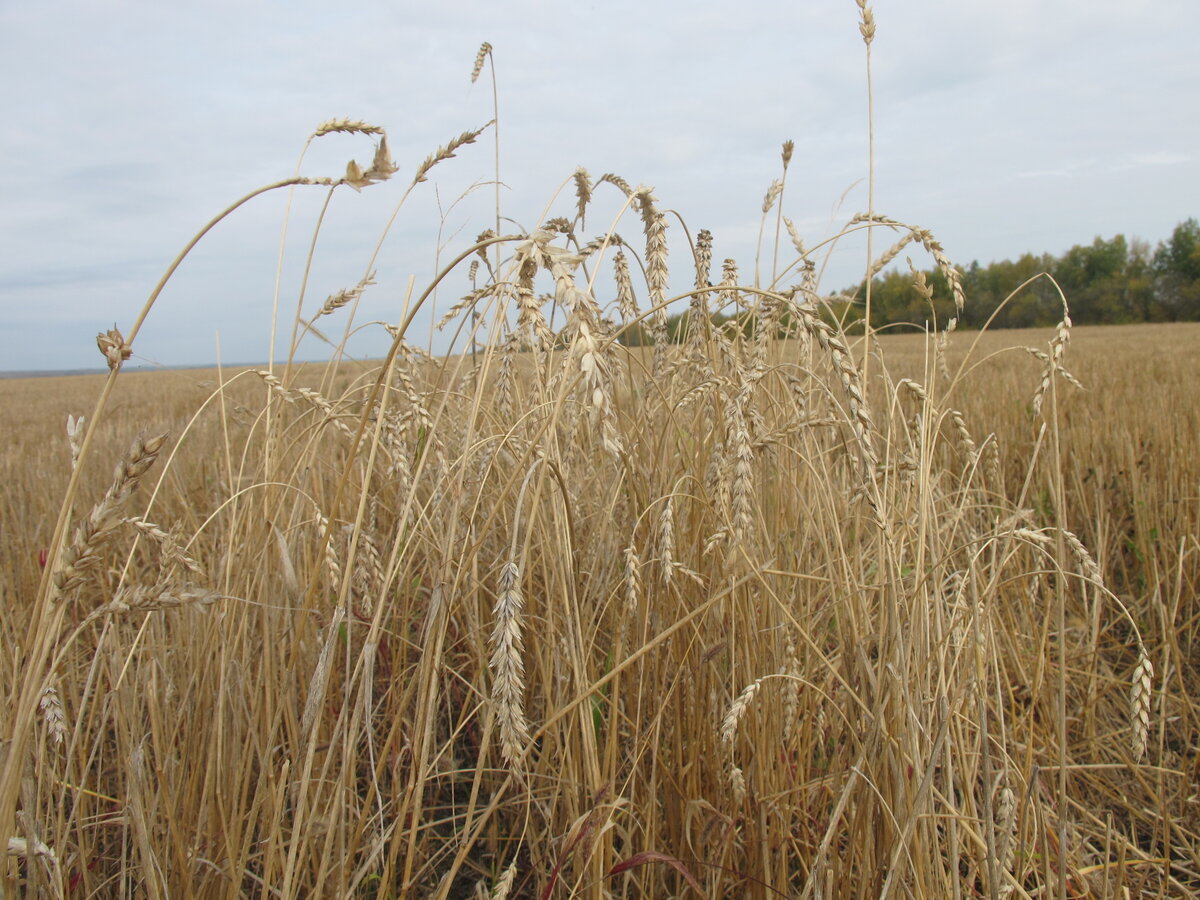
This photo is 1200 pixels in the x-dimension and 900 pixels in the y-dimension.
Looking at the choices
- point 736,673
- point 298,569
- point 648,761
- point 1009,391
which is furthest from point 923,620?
point 1009,391

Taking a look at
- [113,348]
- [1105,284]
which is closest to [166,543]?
[113,348]

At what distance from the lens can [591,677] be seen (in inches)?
55.5

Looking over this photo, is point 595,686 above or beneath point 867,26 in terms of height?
beneath

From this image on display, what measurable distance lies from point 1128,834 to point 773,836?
3.42 feet

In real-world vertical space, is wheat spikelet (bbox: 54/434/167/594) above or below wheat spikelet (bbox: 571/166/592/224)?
below

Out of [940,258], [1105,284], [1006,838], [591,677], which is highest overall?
[1105,284]

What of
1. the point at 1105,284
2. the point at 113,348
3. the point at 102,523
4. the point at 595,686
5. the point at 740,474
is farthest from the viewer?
the point at 1105,284

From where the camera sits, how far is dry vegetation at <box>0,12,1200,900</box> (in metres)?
0.93

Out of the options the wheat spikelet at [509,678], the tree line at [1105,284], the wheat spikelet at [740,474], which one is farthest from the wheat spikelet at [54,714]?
the tree line at [1105,284]

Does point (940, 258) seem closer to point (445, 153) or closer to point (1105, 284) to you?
point (445, 153)

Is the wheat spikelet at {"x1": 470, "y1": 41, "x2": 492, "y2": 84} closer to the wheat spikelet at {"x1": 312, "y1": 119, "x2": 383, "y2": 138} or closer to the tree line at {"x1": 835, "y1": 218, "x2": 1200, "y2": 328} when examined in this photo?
the wheat spikelet at {"x1": 312, "y1": 119, "x2": 383, "y2": 138}

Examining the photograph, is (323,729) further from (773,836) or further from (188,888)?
(773,836)

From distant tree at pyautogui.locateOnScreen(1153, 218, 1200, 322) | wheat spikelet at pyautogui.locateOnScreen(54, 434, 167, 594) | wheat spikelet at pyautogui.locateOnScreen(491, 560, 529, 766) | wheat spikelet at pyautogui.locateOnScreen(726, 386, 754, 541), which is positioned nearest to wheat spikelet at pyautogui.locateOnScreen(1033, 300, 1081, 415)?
wheat spikelet at pyautogui.locateOnScreen(726, 386, 754, 541)

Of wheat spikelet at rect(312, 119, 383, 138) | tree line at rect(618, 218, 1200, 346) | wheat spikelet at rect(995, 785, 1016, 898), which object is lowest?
wheat spikelet at rect(995, 785, 1016, 898)
